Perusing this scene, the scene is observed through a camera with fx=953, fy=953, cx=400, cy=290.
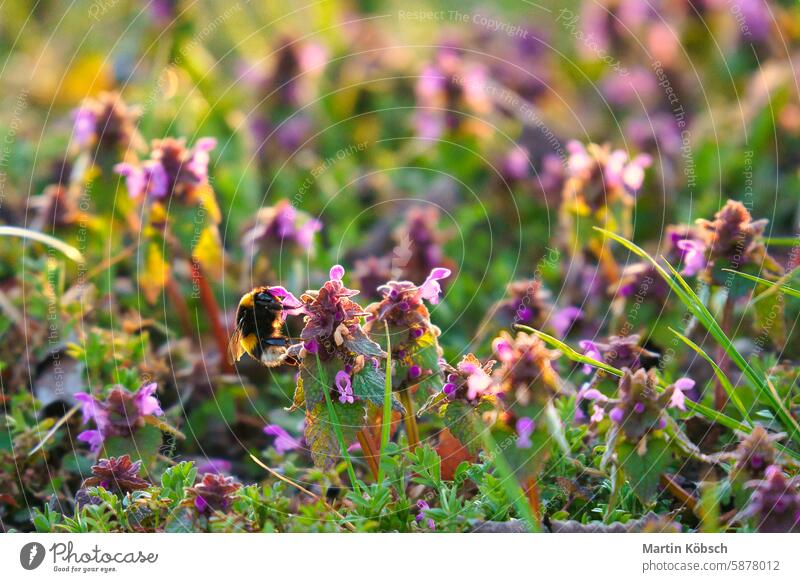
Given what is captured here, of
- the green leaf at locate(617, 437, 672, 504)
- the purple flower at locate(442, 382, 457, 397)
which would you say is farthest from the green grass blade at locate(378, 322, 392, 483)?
the green leaf at locate(617, 437, 672, 504)

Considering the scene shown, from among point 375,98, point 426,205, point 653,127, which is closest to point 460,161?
point 426,205

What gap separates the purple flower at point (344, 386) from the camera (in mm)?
1969

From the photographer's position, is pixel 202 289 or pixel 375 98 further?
pixel 375 98

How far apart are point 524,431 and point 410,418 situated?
280 mm

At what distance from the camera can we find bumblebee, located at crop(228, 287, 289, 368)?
2143mm

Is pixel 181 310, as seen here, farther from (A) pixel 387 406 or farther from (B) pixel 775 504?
(B) pixel 775 504

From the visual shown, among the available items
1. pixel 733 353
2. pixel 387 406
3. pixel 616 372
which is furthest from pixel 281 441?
pixel 733 353

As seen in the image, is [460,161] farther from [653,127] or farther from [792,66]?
[792,66]

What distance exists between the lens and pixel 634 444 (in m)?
1.89

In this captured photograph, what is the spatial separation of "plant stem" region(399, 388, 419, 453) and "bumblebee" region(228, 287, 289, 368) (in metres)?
0.28

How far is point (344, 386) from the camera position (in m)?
1.99

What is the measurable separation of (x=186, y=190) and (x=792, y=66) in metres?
2.47

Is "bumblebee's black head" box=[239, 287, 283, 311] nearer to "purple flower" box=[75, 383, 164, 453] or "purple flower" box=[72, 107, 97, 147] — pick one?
"purple flower" box=[75, 383, 164, 453]
